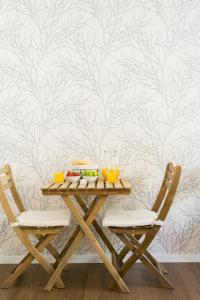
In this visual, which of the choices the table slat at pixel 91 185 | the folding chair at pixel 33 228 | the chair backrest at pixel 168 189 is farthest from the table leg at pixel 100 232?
the chair backrest at pixel 168 189

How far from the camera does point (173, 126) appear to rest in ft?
11.5

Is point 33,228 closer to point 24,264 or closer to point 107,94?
point 24,264

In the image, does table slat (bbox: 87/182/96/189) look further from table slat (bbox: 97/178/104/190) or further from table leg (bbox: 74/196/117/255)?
table leg (bbox: 74/196/117/255)

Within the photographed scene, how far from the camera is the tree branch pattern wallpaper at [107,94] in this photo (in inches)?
135

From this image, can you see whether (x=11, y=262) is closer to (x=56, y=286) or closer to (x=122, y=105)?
(x=56, y=286)

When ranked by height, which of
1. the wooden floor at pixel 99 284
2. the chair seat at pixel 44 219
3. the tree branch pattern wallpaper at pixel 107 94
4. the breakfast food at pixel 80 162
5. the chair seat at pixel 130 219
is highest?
the tree branch pattern wallpaper at pixel 107 94

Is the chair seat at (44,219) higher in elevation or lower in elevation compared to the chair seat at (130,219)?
higher

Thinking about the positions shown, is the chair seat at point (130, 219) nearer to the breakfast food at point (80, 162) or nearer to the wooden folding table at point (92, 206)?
the wooden folding table at point (92, 206)

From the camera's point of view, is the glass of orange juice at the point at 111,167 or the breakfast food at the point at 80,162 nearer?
the glass of orange juice at the point at 111,167

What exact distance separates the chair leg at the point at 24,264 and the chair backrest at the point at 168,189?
0.86 m

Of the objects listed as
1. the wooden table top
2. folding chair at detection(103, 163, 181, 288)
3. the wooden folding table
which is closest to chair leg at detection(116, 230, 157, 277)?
folding chair at detection(103, 163, 181, 288)

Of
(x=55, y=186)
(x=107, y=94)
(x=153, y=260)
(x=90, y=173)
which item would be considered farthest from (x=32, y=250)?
(x=107, y=94)

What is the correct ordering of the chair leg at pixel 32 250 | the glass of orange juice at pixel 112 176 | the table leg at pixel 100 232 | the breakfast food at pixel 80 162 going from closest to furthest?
the chair leg at pixel 32 250 → the glass of orange juice at pixel 112 176 → the breakfast food at pixel 80 162 → the table leg at pixel 100 232

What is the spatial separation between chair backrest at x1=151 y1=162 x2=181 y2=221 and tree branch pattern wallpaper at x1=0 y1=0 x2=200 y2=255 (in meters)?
0.21
